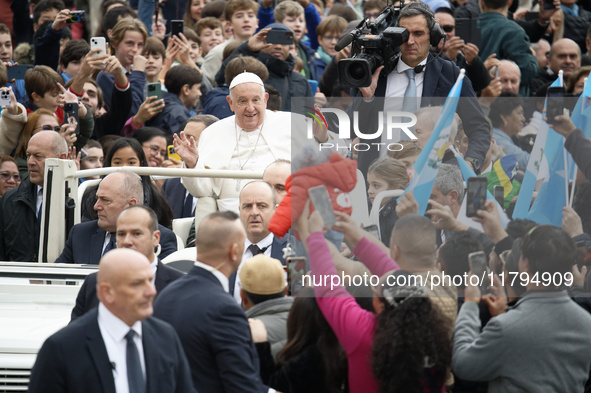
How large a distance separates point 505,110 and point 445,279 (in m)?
1.23

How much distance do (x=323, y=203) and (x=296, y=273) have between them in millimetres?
511

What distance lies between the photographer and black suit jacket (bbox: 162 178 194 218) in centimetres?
794

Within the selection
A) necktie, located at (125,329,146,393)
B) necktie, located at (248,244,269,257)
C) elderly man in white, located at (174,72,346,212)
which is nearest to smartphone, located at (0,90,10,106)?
elderly man in white, located at (174,72,346,212)

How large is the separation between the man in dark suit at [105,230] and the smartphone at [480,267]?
7.68 ft

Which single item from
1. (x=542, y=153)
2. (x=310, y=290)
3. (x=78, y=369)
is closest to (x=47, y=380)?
(x=78, y=369)

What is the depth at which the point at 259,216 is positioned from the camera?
6.30m

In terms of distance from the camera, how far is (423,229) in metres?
4.61

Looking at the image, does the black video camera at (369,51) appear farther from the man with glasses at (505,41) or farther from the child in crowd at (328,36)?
the child in crowd at (328,36)

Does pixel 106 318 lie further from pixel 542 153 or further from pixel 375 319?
pixel 542 153

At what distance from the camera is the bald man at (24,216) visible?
7.13 meters

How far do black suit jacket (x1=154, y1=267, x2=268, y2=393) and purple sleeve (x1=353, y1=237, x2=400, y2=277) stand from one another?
69 centimetres

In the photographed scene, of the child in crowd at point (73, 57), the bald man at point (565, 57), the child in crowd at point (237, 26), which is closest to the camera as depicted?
the child in crowd at point (73, 57)

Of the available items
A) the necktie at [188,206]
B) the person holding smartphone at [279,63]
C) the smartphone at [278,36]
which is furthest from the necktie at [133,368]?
the smartphone at [278,36]

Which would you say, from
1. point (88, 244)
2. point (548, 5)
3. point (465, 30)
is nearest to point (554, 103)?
point (88, 244)
